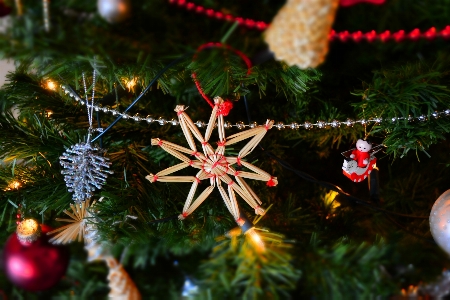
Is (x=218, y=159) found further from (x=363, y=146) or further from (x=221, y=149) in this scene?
(x=363, y=146)

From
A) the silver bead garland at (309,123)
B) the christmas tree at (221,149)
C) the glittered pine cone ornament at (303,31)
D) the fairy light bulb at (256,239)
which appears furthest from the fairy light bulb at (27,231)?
the glittered pine cone ornament at (303,31)

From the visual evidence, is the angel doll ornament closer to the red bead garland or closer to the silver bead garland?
the silver bead garland

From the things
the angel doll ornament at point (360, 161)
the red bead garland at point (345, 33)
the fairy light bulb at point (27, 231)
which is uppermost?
the red bead garland at point (345, 33)

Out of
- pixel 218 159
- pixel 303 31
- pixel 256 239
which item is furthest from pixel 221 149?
pixel 303 31

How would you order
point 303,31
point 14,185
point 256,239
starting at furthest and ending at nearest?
point 14,185 < point 256,239 < point 303,31

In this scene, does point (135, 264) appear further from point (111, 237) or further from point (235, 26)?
point (235, 26)

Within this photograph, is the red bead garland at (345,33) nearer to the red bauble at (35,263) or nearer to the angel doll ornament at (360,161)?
the angel doll ornament at (360,161)

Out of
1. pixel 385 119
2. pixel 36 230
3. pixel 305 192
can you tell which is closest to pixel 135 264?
pixel 36 230
